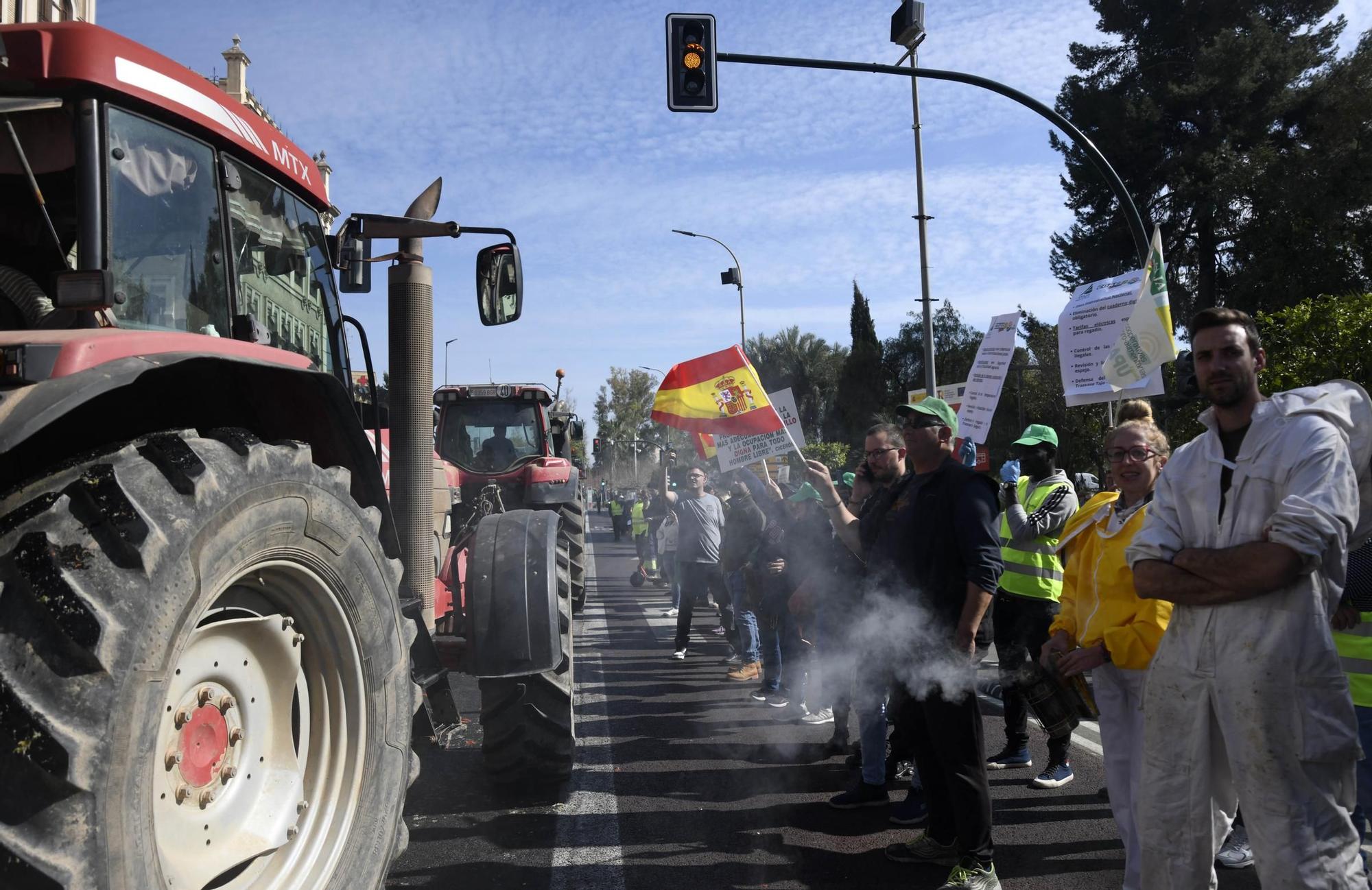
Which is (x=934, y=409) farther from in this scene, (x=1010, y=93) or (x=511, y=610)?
(x=1010, y=93)

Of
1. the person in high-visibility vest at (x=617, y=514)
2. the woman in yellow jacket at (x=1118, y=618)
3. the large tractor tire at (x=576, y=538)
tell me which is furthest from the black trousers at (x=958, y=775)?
the person in high-visibility vest at (x=617, y=514)

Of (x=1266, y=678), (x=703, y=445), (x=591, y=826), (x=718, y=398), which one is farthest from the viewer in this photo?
(x=703, y=445)

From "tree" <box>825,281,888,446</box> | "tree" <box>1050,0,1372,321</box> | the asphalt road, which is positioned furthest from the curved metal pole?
"tree" <box>825,281,888,446</box>

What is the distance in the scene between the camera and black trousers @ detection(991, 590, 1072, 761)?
19.5 ft

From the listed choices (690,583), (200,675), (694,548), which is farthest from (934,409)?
(690,583)

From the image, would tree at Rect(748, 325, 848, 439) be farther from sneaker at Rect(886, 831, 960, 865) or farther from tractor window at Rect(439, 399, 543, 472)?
sneaker at Rect(886, 831, 960, 865)

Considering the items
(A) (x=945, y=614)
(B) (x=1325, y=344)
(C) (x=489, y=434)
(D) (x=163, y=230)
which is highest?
(B) (x=1325, y=344)

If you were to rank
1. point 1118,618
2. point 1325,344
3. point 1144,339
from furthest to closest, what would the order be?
point 1325,344 → point 1144,339 → point 1118,618

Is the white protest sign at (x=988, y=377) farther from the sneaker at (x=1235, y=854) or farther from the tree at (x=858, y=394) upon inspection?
the tree at (x=858, y=394)

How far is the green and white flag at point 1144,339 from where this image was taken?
7.77m

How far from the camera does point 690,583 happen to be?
10.3 meters

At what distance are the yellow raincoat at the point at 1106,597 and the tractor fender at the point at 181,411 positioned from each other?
258 cm

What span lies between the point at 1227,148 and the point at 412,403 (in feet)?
95.5

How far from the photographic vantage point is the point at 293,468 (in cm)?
254
